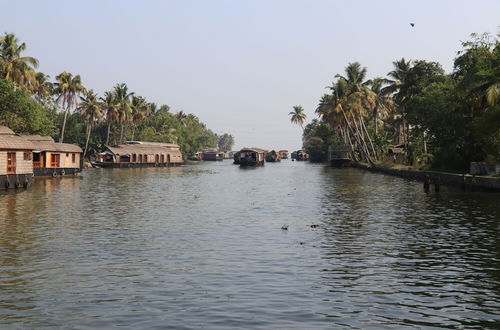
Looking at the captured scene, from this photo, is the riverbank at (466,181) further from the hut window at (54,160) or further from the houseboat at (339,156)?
the houseboat at (339,156)

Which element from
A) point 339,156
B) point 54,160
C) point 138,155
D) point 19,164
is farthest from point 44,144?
point 339,156

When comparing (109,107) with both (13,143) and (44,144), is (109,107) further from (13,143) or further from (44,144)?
(13,143)

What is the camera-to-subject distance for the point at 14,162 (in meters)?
43.8

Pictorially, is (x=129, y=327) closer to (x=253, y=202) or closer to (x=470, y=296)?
(x=470, y=296)

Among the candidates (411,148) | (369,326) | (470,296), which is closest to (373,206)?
(470,296)

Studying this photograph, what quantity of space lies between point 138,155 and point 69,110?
57.8 feet

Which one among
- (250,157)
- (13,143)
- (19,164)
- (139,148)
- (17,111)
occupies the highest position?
(17,111)

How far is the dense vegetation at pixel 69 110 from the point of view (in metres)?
63.8

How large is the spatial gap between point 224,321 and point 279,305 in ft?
4.72

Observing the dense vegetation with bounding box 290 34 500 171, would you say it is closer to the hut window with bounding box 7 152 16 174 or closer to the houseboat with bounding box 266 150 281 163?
the hut window with bounding box 7 152 16 174

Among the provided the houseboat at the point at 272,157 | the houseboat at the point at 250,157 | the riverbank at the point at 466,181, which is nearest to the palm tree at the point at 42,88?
the houseboat at the point at 250,157

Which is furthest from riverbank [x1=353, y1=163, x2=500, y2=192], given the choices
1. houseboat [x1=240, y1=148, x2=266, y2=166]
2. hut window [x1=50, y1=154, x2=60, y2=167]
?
houseboat [x1=240, y1=148, x2=266, y2=166]

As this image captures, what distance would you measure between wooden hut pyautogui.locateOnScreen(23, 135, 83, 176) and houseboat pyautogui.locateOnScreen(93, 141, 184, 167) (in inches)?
1395

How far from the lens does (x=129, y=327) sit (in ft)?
32.2
